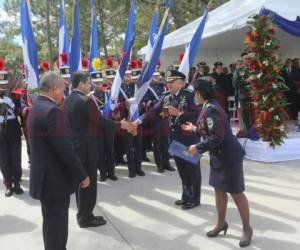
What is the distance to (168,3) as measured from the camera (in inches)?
273

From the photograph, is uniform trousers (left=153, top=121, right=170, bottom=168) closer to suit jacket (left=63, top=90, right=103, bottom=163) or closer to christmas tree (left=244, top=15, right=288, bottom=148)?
christmas tree (left=244, top=15, right=288, bottom=148)

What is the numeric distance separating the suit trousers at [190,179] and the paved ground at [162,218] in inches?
6.8

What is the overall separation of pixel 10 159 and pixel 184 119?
9.32 ft

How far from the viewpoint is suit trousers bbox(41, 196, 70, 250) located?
3.74 meters

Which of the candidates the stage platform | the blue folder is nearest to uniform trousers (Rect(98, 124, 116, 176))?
the blue folder

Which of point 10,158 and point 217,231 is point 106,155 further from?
point 217,231

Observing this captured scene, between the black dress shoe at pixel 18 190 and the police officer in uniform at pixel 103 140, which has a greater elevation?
the police officer in uniform at pixel 103 140

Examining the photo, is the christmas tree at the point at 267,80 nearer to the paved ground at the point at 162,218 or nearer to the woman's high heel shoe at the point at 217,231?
the paved ground at the point at 162,218

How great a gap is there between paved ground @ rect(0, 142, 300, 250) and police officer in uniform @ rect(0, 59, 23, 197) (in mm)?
246

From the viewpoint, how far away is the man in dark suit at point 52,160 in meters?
3.53

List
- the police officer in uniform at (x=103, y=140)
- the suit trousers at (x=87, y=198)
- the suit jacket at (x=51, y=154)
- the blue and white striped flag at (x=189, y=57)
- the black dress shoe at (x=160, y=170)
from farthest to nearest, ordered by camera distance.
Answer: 1. the black dress shoe at (x=160, y=170)
2. the police officer in uniform at (x=103, y=140)
3. the blue and white striped flag at (x=189, y=57)
4. the suit trousers at (x=87, y=198)
5. the suit jacket at (x=51, y=154)

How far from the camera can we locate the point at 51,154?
362 cm

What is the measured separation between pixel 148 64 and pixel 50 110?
3.15 metres

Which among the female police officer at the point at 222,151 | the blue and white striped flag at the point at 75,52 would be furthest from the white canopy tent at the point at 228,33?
the female police officer at the point at 222,151
